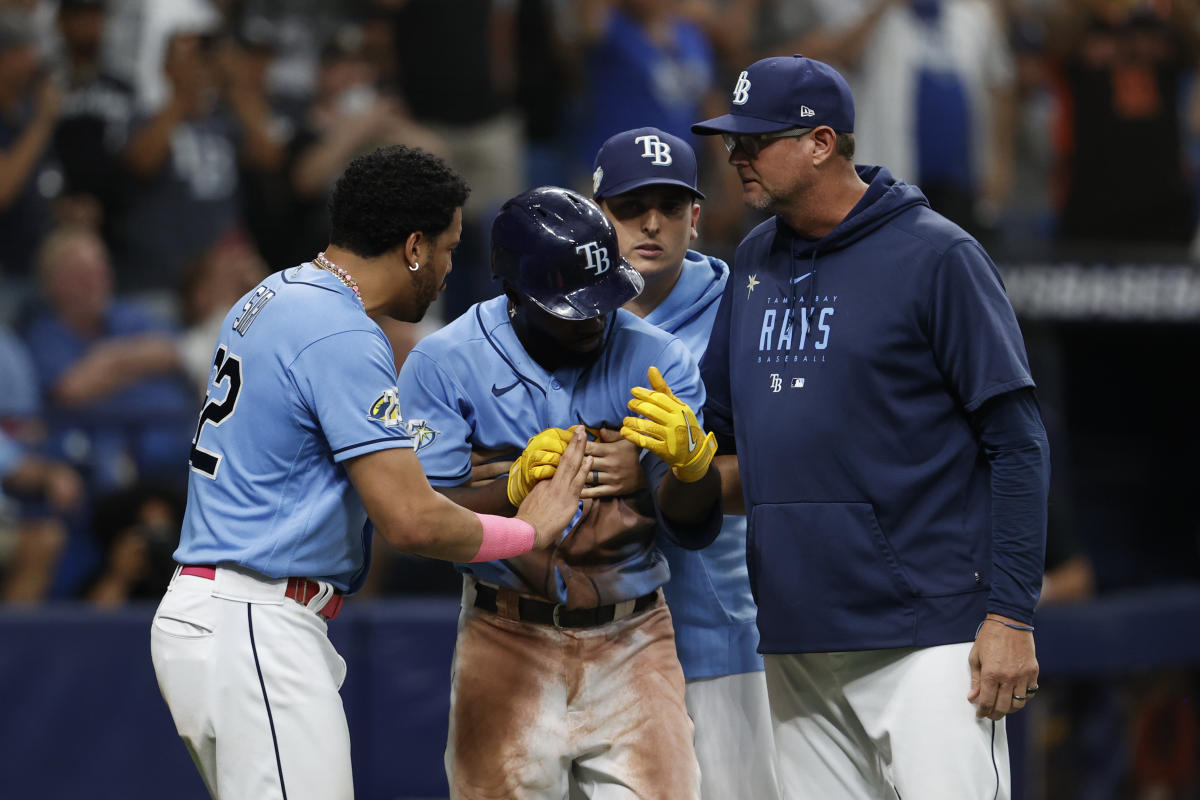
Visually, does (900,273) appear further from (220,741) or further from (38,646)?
(38,646)

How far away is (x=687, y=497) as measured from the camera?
12.1 ft

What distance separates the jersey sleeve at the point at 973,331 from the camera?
3.60 meters

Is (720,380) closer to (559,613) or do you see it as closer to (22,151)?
(559,613)

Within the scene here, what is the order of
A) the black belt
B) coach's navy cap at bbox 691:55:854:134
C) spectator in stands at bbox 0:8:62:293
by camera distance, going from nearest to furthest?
the black belt
coach's navy cap at bbox 691:55:854:134
spectator in stands at bbox 0:8:62:293

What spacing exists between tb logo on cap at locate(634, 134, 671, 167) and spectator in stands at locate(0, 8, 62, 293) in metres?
4.52

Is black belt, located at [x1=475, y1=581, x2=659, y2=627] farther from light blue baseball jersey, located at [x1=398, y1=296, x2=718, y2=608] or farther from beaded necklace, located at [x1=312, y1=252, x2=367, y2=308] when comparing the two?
beaded necklace, located at [x1=312, y1=252, x2=367, y2=308]

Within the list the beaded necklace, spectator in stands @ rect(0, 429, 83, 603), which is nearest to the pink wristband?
the beaded necklace

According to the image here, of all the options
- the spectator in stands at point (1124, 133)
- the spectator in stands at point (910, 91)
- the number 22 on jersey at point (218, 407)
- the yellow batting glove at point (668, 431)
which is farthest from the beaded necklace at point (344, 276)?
the spectator in stands at point (1124, 133)

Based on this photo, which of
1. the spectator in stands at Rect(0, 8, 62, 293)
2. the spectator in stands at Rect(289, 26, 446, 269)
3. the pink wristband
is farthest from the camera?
the spectator in stands at Rect(289, 26, 446, 269)

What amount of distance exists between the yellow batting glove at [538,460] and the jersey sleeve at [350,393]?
32 centimetres

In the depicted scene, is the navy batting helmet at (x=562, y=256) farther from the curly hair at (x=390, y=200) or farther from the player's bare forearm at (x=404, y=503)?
the player's bare forearm at (x=404, y=503)

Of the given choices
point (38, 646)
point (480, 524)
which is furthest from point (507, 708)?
point (38, 646)

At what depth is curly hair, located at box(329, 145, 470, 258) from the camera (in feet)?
11.8

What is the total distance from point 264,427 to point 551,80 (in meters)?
5.46
